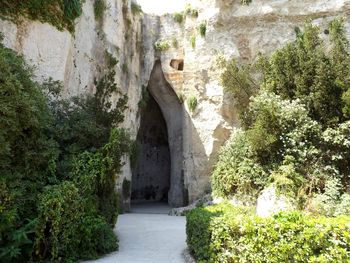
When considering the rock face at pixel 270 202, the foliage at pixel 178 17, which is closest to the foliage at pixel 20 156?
the rock face at pixel 270 202

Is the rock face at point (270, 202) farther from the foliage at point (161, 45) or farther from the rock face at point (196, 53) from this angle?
the foliage at point (161, 45)

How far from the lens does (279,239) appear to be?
5328mm

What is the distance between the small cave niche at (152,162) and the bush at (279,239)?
20.0 meters

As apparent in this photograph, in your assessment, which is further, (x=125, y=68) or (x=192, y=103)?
(x=192, y=103)

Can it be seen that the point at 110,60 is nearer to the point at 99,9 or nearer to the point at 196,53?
the point at 99,9

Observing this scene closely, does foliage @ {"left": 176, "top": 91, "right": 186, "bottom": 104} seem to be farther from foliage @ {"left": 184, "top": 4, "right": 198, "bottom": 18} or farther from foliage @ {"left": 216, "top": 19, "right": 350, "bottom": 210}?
foliage @ {"left": 216, "top": 19, "right": 350, "bottom": 210}

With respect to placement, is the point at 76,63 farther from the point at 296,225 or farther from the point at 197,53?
the point at 296,225

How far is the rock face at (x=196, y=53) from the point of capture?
1742 centimetres

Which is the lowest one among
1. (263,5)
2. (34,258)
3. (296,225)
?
(34,258)

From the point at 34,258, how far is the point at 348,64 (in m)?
12.1

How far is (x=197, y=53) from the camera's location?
61.8 feet

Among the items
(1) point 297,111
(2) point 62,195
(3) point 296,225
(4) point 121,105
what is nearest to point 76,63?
(4) point 121,105

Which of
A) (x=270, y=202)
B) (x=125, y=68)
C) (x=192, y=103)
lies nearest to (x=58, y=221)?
(x=270, y=202)

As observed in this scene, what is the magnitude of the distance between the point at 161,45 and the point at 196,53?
272 cm
